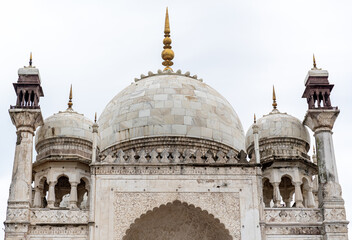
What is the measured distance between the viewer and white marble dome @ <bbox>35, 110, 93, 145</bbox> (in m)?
20.4

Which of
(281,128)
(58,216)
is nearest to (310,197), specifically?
(281,128)

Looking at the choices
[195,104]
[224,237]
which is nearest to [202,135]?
[195,104]

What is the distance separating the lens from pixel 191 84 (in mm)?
22078

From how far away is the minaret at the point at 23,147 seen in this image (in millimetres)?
16828

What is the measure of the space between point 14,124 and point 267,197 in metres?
7.41

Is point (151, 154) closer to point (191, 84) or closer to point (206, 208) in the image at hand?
point (206, 208)

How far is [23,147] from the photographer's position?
1778 cm

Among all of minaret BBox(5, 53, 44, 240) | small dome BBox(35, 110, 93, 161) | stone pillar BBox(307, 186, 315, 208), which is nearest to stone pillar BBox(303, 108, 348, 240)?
stone pillar BBox(307, 186, 315, 208)

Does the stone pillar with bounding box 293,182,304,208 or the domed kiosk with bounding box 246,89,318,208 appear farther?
the domed kiosk with bounding box 246,89,318,208

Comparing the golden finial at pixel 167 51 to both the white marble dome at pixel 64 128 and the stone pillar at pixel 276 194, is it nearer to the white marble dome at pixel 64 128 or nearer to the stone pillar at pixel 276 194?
the white marble dome at pixel 64 128

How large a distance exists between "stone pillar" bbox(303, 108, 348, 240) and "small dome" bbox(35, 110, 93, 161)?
19.5ft

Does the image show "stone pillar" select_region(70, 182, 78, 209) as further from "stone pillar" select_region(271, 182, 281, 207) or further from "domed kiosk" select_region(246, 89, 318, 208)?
"stone pillar" select_region(271, 182, 281, 207)

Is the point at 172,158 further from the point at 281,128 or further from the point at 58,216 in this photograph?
the point at 281,128

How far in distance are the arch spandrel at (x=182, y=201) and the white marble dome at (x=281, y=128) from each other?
11.8 ft
